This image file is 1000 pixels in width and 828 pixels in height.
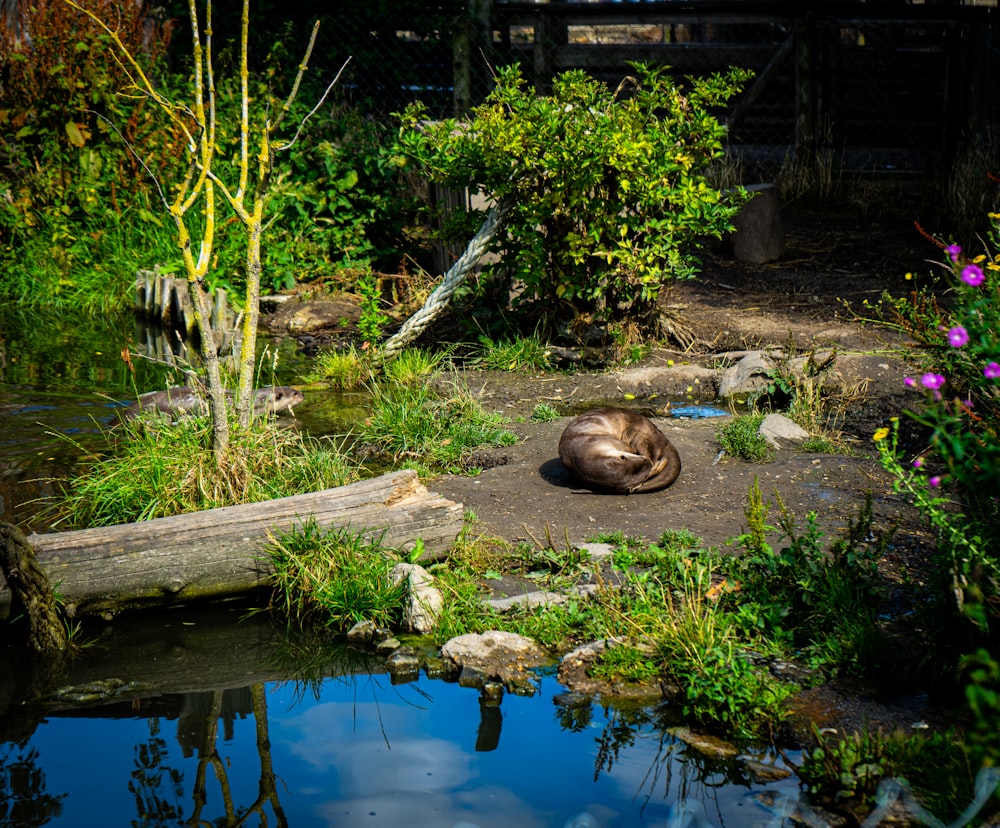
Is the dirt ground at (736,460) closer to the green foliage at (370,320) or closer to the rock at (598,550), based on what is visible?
the rock at (598,550)

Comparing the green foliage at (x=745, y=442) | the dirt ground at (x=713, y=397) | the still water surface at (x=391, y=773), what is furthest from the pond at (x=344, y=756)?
the green foliage at (x=745, y=442)

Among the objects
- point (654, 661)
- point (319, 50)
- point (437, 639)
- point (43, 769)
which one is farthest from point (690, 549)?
point (319, 50)

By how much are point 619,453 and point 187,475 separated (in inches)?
93.8

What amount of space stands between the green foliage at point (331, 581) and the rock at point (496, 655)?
1.52 ft

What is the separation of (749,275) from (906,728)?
7.57m

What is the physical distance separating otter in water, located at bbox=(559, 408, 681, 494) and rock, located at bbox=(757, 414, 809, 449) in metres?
0.86

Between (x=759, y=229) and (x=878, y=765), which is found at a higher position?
(x=759, y=229)

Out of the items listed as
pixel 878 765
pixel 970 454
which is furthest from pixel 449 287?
pixel 878 765

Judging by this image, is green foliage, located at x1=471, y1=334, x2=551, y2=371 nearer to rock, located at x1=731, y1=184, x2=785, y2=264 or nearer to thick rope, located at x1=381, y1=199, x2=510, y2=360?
thick rope, located at x1=381, y1=199, x2=510, y2=360

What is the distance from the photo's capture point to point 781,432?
6730 millimetres

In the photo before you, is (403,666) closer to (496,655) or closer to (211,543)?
(496,655)

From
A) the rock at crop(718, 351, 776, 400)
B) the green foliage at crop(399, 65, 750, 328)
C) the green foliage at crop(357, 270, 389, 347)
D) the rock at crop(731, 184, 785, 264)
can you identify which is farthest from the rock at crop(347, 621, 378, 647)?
the rock at crop(731, 184, 785, 264)

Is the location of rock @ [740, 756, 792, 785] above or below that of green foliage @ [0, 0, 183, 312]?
below

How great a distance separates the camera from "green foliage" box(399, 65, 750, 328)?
809 cm
